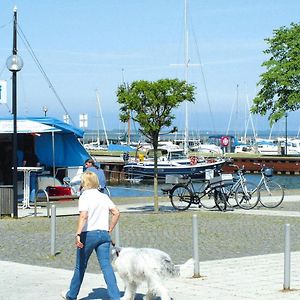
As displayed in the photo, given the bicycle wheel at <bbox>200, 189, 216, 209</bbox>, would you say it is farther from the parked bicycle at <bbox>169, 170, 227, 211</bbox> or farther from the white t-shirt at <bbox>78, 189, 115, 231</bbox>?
the white t-shirt at <bbox>78, 189, 115, 231</bbox>

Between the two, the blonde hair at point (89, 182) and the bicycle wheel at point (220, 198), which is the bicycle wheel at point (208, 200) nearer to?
the bicycle wheel at point (220, 198)

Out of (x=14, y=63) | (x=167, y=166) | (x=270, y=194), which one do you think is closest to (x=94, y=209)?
(x=14, y=63)

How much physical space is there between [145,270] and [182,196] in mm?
13689

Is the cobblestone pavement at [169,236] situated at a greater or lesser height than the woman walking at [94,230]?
lesser

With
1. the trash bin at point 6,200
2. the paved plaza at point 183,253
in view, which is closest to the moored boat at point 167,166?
A: the paved plaza at point 183,253

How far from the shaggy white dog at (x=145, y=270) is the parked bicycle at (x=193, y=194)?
42.9 ft

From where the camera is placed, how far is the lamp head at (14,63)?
20625mm

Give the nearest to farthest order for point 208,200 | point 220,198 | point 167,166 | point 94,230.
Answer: point 94,230 < point 220,198 < point 208,200 < point 167,166

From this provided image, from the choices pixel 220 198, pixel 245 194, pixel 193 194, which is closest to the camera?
pixel 220 198

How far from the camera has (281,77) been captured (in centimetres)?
4588

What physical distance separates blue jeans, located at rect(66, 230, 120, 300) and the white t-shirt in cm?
7

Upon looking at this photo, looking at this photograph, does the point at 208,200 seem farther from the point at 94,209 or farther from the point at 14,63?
the point at 94,209

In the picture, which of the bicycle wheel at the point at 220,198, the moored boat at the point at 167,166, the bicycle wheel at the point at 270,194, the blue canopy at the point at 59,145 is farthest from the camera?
the moored boat at the point at 167,166

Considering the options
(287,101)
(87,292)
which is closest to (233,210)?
(87,292)
